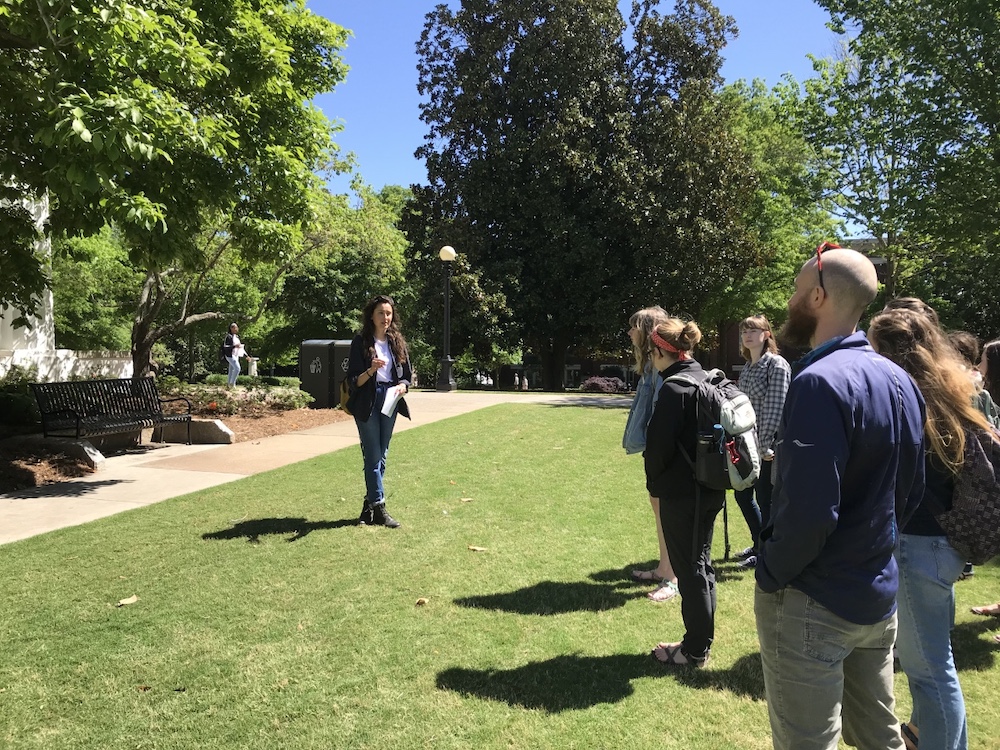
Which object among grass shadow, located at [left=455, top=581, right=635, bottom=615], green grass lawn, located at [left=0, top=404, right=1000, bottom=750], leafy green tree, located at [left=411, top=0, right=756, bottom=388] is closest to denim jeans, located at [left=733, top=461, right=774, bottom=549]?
green grass lawn, located at [left=0, top=404, right=1000, bottom=750]

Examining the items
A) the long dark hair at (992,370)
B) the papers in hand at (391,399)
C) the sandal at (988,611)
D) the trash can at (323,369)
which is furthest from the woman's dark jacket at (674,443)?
the trash can at (323,369)

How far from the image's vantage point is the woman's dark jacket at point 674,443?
334 cm

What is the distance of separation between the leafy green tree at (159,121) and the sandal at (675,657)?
511cm

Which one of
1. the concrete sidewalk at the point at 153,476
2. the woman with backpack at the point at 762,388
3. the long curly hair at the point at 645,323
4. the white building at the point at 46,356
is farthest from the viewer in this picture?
the white building at the point at 46,356

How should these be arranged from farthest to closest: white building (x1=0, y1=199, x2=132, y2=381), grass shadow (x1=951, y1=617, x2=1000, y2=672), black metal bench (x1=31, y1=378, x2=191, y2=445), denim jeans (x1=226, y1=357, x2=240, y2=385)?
denim jeans (x1=226, y1=357, x2=240, y2=385) → white building (x1=0, y1=199, x2=132, y2=381) → black metal bench (x1=31, y1=378, x2=191, y2=445) → grass shadow (x1=951, y1=617, x2=1000, y2=672)

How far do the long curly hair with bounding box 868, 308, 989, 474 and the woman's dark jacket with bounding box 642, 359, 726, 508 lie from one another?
Answer: 0.93m

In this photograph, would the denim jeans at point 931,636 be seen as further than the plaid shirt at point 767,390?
No

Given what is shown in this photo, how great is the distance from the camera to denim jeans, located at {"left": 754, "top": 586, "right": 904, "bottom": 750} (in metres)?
1.93

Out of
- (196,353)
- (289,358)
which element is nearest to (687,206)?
(289,358)

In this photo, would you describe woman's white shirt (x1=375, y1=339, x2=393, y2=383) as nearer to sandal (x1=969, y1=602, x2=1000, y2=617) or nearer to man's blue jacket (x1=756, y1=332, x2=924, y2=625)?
man's blue jacket (x1=756, y1=332, x2=924, y2=625)

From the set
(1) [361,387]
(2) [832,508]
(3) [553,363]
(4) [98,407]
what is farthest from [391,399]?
(3) [553,363]

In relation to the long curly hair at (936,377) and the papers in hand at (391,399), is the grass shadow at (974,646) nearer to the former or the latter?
the long curly hair at (936,377)

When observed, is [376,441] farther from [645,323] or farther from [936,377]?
[936,377]

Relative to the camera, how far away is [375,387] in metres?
5.92
